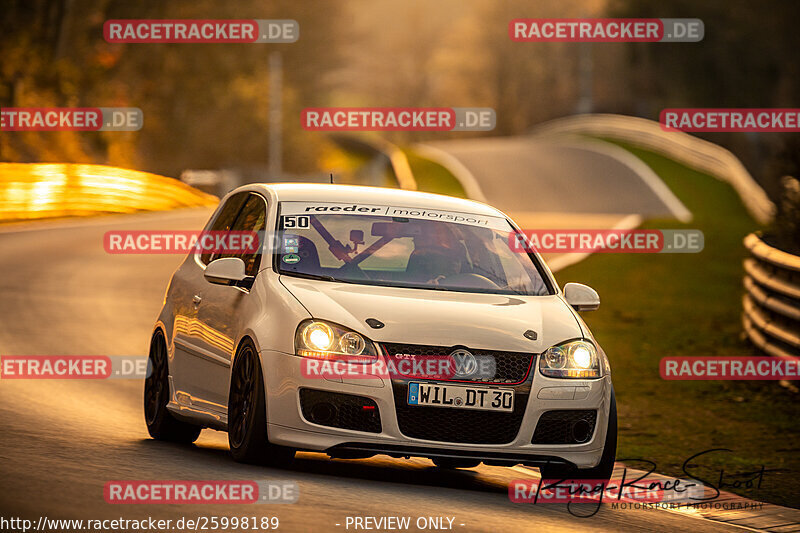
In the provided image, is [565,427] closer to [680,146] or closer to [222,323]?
[222,323]

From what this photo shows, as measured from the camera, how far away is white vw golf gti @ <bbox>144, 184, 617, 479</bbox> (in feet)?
27.5

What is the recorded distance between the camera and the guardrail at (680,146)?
180 ft

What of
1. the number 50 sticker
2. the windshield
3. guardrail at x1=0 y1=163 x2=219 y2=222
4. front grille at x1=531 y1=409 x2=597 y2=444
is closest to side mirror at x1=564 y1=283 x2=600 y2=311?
the windshield

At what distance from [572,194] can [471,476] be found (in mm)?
53100

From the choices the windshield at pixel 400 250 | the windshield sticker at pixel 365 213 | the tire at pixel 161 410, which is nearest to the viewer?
the windshield at pixel 400 250

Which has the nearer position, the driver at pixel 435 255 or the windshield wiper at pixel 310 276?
the windshield wiper at pixel 310 276

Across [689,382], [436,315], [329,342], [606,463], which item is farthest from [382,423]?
[689,382]

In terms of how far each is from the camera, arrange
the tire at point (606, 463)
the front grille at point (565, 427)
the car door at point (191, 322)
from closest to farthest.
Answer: the front grille at point (565, 427)
the tire at point (606, 463)
the car door at point (191, 322)

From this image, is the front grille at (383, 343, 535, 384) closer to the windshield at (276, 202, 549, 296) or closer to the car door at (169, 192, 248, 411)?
the windshield at (276, 202, 549, 296)

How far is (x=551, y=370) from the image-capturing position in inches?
340

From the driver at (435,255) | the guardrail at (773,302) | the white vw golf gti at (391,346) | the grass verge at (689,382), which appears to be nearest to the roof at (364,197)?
the white vw golf gti at (391,346)

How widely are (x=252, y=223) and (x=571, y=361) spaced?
243cm

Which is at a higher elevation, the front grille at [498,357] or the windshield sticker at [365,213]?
the windshield sticker at [365,213]

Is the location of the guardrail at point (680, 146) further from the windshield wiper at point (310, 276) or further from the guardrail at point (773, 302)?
the windshield wiper at point (310, 276)
